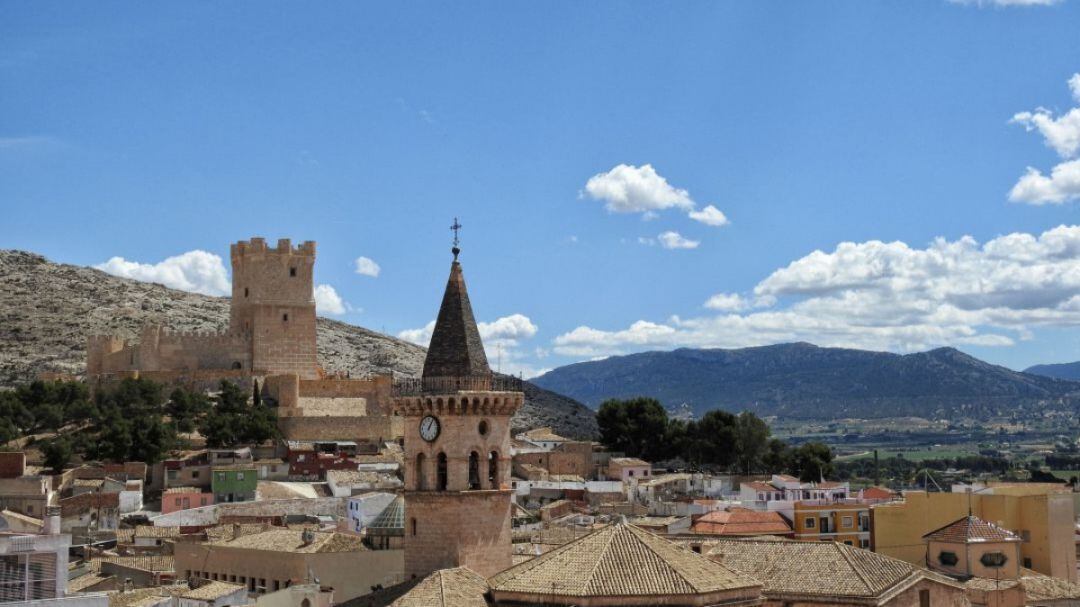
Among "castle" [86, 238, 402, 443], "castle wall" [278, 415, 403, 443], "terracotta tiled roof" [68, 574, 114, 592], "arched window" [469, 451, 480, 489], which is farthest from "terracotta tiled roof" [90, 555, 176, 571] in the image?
"castle" [86, 238, 402, 443]

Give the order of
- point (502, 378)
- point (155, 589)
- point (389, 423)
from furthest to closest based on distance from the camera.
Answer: point (389, 423) → point (155, 589) → point (502, 378)

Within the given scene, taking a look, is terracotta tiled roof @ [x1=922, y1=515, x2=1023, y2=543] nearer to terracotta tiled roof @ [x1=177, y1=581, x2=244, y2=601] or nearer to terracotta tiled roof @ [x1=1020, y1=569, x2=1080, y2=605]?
terracotta tiled roof @ [x1=1020, y1=569, x2=1080, y2=605]

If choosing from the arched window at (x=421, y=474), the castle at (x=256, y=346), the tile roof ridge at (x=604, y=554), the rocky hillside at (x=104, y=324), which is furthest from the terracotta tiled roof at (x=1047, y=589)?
the rocky hillside at (x=104, y=324)

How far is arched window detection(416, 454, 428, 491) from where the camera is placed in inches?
1024

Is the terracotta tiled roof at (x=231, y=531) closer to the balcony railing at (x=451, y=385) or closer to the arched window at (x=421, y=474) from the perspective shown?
the balcony railing at (x=451, y=385)

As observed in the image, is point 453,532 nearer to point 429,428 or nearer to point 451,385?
point 429,428

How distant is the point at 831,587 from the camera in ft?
89.7

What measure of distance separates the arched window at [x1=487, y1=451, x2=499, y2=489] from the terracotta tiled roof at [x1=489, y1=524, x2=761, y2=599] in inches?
78.5

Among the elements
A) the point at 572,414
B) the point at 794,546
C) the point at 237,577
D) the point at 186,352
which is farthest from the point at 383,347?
the point at 794,546

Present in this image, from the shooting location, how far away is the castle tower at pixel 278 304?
2953 inches

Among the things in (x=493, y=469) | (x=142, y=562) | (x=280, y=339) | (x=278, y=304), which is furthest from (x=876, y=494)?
(x=278, y=304)

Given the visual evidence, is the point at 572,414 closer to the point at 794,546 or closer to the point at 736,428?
the point at 736,428

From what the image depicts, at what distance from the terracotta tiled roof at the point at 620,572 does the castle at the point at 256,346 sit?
48.9 m

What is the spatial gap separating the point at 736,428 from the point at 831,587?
162 ft
